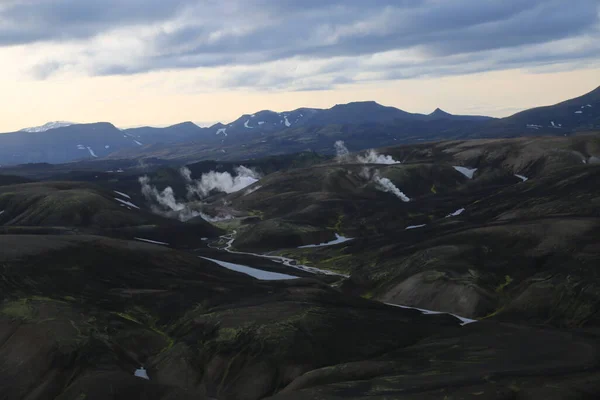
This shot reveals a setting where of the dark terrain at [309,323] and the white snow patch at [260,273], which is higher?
the dark terrain at [309,323]

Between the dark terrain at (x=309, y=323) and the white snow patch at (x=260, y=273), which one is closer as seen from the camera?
the dark terrain at (x=309, y=323)

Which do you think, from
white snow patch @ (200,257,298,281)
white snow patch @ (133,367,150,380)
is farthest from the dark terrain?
white snow patch @ (200,257,298,281)

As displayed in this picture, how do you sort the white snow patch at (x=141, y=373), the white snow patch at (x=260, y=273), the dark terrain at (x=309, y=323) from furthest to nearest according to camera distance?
the white snow patch at (x=260, y=273) < the white snow patch at (x=141, y=373) < the dark terrain at (x=309, y=323)

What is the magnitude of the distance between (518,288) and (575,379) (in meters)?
55.5

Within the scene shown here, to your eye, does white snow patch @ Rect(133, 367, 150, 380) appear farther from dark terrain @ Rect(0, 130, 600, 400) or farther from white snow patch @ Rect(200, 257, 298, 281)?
white snow patch @ Rect(200, 257, 298, 281)

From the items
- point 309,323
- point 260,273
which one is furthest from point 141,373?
point 260,273

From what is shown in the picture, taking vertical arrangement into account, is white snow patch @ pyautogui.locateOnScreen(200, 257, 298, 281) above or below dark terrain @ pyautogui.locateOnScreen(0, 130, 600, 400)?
below

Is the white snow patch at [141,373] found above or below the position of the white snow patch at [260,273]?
above

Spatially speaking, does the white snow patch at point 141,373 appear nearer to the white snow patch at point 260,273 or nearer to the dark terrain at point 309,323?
the dark terrain at point 309,323

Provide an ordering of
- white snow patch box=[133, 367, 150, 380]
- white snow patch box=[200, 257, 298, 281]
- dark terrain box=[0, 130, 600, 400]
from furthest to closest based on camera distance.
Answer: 1. white snow patch box=[200, 257, 298, 281]
2. white snow patch box=[133, 367, 150, 380]
3. dark terrain box=[0, 130, 600, 400]

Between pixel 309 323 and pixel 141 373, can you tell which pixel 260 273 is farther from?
pixel 141 373

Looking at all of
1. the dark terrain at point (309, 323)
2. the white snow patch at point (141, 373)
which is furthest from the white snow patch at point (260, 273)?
the white snow patch at point (141, 373)

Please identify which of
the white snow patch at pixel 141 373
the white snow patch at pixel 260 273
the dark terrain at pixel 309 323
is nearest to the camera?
the dark terrain at pixel 309 323

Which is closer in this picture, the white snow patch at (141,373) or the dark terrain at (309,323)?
the dark terrain at (309,323)
